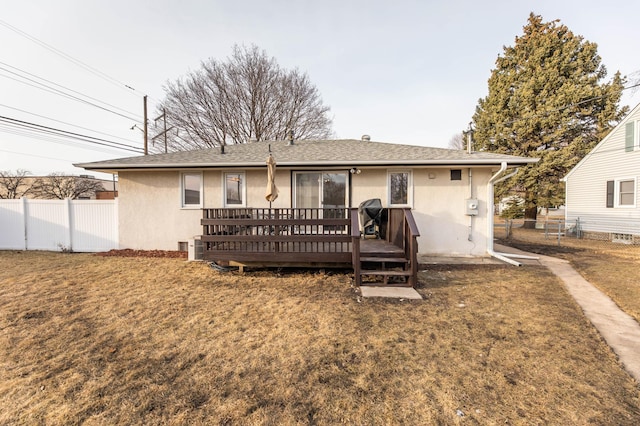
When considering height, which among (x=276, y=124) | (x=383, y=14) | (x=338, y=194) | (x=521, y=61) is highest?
(x=521, y=61)

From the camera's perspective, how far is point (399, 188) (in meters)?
7.88

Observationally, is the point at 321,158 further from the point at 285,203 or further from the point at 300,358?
the point at 300,358

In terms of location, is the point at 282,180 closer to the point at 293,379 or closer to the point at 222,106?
the point at 293,379

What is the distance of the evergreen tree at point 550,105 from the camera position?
52.4 feet

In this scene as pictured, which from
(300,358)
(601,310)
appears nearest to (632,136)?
(601,310)

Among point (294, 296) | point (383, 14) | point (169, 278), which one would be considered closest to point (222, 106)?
point (383, 14)

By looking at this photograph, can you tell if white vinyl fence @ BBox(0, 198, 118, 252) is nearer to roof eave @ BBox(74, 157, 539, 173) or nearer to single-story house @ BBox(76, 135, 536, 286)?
single-story house @ BBox(76, 135, 536, 286)

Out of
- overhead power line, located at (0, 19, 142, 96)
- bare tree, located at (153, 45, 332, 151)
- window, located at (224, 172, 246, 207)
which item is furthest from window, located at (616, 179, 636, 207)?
overhead power line, located at (0, 19, 142, 96)

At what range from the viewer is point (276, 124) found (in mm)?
19891

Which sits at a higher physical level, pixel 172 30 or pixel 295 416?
pixel 172 30

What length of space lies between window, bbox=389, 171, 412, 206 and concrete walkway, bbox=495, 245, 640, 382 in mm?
3984

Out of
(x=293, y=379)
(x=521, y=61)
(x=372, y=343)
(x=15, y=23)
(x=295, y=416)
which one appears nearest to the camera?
(x=295, y=416)

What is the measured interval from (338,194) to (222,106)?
15237 millimetres

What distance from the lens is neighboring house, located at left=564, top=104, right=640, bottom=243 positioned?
1150cm
